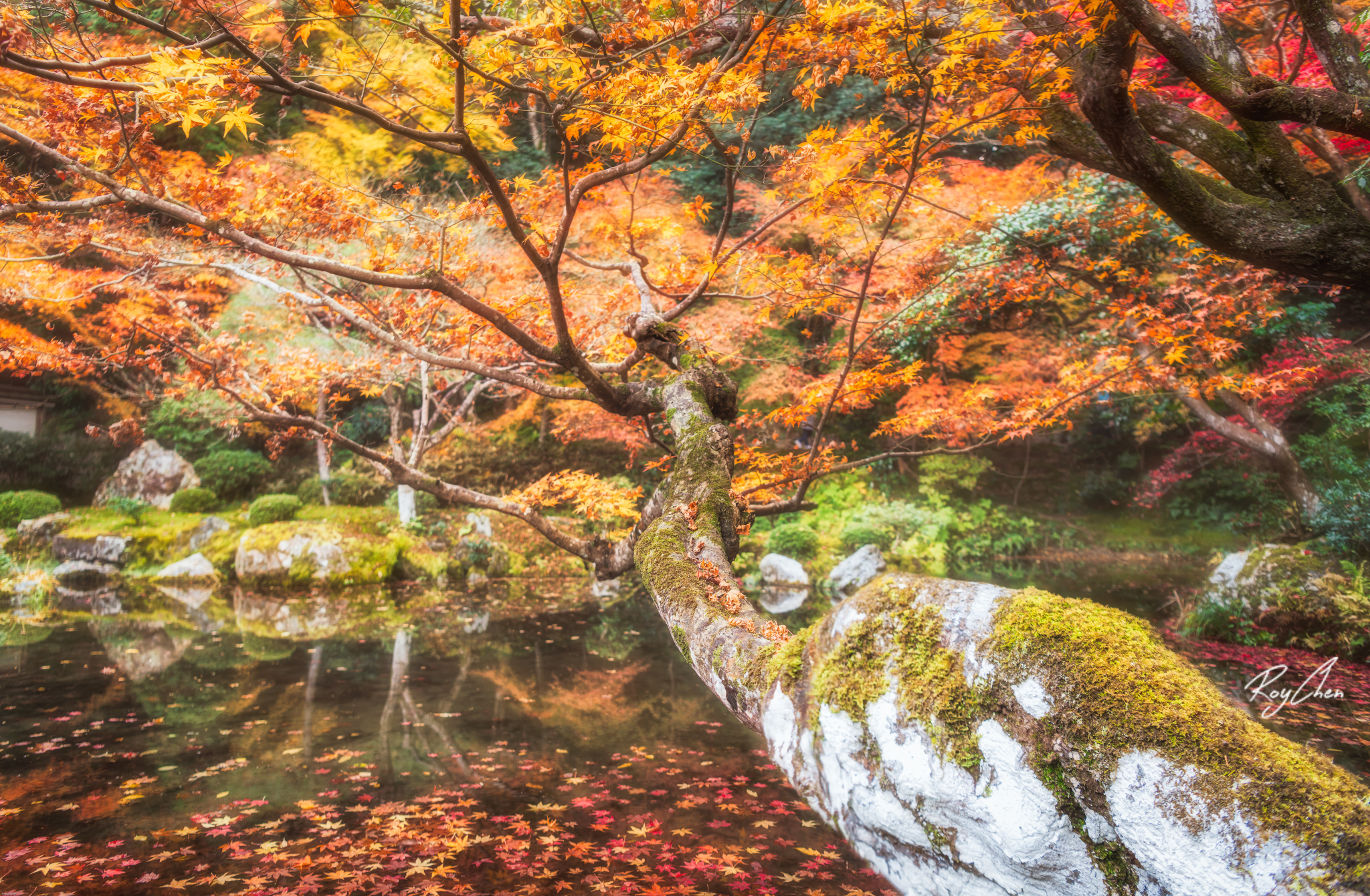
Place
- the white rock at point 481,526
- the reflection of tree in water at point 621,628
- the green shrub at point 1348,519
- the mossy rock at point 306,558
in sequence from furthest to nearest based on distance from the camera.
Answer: the white rock at point 481,526, the mossy rock at point 306,558, the reflection of tree in water at point 621,628, the green shrub at point 1348,519

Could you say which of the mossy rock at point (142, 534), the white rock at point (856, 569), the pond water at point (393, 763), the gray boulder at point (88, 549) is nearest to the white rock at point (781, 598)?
the white rock at point (856, 569)

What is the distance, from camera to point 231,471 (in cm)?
1252

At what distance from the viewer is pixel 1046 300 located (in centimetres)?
1090

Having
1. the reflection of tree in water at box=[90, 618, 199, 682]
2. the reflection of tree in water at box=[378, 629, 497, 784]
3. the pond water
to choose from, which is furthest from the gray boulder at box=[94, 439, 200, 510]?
the reflection of tree in water at box=[378, 629, 497, 784]

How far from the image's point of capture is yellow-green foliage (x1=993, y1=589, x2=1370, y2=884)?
89cm

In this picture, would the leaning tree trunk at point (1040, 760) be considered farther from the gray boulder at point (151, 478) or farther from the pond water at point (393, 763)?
the gray boulder at point (151, 478)

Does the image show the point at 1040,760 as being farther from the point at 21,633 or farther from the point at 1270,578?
the point at 21,633

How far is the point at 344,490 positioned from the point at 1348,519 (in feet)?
46.9

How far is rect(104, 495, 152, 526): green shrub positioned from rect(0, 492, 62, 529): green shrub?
29.2 inches

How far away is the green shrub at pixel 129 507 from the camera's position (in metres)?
11.1

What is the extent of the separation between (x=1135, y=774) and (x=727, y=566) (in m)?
1.54
